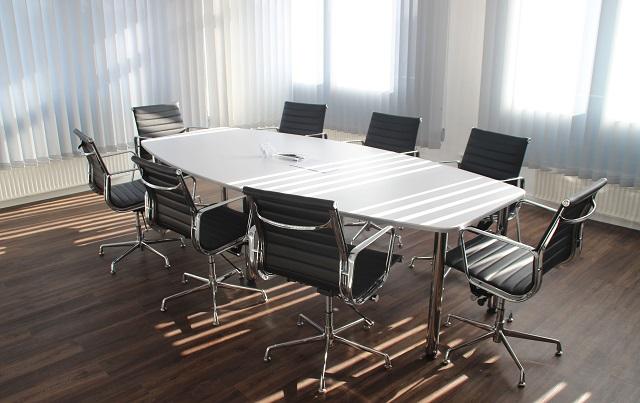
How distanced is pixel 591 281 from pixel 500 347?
124 cm

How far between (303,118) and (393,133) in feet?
3.34

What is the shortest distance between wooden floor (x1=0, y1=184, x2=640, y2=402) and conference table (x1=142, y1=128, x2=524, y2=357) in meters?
0.38

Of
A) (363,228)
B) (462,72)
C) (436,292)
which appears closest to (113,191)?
(363,228)

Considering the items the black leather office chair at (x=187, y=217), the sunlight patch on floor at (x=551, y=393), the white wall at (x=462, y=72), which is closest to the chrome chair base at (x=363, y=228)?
the black leather office chair at (x=187, y=217)

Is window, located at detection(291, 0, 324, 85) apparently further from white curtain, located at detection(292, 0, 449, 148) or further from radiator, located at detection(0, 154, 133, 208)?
radiator, located at detection(0, 154, 133, 208)

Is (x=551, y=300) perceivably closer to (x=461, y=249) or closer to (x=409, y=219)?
(x=461, y=249)

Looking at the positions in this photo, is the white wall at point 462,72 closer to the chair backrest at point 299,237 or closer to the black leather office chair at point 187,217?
the black leather office chair at point 187,217

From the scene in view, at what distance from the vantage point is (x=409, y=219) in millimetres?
2969

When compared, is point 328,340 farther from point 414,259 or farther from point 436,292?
point 414,259

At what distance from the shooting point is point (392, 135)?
4996mm

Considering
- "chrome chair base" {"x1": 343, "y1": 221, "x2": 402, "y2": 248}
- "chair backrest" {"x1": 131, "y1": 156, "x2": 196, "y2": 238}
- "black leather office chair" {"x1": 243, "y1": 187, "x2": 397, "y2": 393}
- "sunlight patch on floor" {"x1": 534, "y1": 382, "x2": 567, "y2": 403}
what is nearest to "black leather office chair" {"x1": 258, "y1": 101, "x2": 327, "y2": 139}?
"chrome chair base" {"x1": 343, "y1": 221, "x2": 402, "y2": 248}

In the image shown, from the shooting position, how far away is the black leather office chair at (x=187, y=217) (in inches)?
131

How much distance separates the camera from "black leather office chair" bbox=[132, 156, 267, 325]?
3.32m

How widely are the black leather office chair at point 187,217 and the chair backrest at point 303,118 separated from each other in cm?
193
